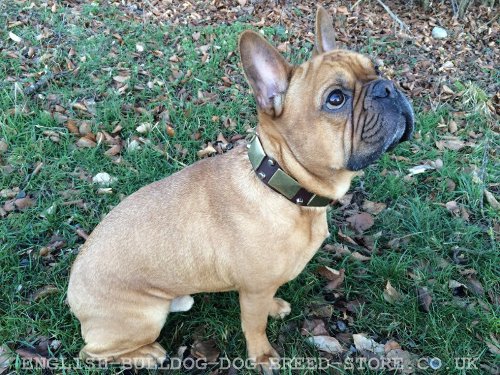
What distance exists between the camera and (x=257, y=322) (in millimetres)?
3100

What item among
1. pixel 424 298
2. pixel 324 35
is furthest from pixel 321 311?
pixel 324 35

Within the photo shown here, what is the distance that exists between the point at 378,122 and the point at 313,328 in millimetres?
1849

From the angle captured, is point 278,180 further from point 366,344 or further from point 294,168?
point 366,344

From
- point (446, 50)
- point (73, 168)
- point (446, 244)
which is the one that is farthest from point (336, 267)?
point (446, 50)

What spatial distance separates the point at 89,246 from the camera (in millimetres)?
2926

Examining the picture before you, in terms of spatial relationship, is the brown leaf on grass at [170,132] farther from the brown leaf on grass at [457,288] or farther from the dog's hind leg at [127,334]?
the brown leaf on grass at [457,288]

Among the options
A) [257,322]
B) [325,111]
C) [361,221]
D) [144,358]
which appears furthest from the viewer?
[361,221]

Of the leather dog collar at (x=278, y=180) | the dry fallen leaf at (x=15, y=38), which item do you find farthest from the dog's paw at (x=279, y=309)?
the dry fallen leaf at (x=15, y=38)

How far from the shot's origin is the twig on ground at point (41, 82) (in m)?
5.46

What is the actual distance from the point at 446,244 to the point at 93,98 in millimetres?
4469

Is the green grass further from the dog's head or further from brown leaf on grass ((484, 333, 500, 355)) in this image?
the dog's head

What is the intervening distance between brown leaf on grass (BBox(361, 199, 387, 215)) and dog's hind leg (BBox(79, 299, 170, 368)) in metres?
2.27

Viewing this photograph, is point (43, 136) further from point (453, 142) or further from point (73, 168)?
point (453, 142)

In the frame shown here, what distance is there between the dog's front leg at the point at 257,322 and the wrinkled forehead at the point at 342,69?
1431mm
